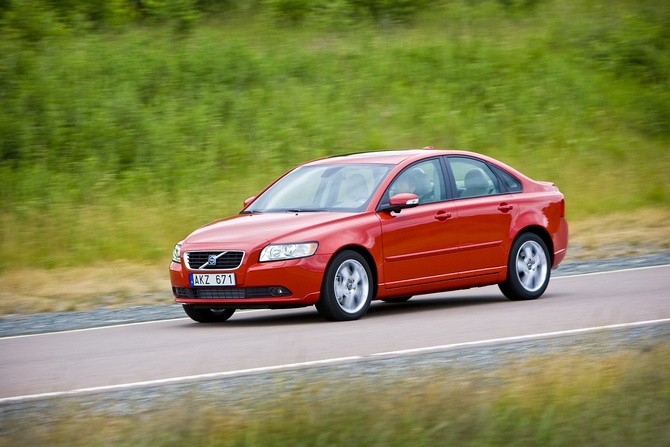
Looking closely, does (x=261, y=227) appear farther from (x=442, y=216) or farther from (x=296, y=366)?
(x=296, y=366)

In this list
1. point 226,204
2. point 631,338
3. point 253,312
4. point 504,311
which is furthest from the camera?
point 226,204

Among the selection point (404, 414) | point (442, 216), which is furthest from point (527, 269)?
point (404, 414)

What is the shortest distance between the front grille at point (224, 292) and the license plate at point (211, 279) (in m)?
0.04

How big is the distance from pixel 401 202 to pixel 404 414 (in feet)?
17.7

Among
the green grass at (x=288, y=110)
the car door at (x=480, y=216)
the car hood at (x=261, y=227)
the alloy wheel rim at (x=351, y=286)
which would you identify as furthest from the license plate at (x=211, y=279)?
the green grass at (x=288, y=110)

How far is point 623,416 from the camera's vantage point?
5723 mm

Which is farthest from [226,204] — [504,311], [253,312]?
[504,311]

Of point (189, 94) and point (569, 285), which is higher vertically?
point (189, 94)

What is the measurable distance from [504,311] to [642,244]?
6.80m

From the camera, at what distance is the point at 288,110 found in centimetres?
2438

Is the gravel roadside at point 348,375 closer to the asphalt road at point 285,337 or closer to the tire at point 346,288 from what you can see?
the asphalt road at point 285,337

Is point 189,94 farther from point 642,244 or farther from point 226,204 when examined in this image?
point 642,244

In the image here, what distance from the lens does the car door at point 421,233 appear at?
11.1 m

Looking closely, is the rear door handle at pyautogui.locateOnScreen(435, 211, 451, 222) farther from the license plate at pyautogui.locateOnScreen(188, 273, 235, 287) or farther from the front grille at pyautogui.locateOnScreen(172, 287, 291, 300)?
the license plate at pyautogui.locateOnScreen(188, 273, 235, 287)
